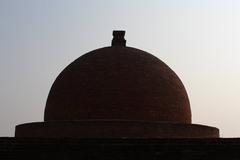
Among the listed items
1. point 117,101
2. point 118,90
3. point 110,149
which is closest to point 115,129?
point 117,101

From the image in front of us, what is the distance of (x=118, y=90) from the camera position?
14625 mm

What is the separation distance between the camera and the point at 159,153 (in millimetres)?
7273

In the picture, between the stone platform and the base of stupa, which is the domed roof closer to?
the base of stupa

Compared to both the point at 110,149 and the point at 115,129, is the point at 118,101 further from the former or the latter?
the point at 110,149

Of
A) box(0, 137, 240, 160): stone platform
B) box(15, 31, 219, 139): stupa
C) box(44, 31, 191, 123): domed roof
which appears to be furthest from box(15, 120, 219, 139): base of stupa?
box(0, 137, 240, 160): stone platform

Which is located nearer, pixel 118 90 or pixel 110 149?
pixel 110 149

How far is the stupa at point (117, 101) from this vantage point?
13.4m

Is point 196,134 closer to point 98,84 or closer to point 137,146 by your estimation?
point 98,84

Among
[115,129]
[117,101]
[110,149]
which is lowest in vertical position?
[110,149]

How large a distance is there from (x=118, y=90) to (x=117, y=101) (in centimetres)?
38

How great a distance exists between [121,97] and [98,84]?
2.98ft

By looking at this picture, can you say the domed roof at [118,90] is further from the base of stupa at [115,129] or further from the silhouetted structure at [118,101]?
the base of stupa at [115,129]

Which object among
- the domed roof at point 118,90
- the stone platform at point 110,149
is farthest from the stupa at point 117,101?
the stone platform at point 110,149

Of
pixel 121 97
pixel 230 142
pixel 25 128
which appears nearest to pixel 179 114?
pixel 121 97
